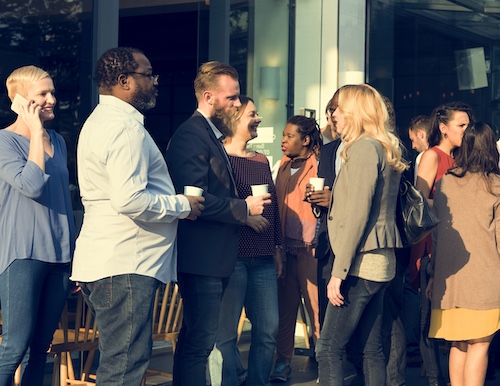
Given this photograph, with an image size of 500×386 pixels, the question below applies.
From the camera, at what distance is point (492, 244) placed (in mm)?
5422

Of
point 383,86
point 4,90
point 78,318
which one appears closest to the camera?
point 78,318

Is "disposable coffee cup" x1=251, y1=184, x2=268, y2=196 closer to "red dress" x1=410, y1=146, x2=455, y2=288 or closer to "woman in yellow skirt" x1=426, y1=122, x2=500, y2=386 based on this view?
"woman in yellow skirt" x1=426, y1=122, x2=500, y2=386

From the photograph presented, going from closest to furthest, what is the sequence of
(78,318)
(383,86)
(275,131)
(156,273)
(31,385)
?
1. (156,273)
2. (31,385)
3. (78,318)
4. (275,131)
5. (383,86)

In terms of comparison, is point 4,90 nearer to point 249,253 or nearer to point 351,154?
point 249,253

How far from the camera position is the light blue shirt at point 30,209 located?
4.49 metres

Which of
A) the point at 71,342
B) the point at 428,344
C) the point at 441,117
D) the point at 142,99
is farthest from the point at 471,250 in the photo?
the point at 71,342

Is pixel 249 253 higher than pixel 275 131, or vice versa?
pixel 275 131

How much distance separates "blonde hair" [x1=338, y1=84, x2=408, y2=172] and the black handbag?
0.72 ft

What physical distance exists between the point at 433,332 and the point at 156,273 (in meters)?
2.21

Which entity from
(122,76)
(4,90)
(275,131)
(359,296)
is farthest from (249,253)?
(275,131)

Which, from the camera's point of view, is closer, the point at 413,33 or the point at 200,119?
the point at 200,119

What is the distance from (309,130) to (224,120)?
1565 millimetres

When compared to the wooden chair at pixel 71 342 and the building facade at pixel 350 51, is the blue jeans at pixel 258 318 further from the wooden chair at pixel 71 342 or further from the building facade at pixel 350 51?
the building facade at pixel 350 51

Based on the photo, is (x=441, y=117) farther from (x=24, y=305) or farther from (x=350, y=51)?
(x=24, y=305)
